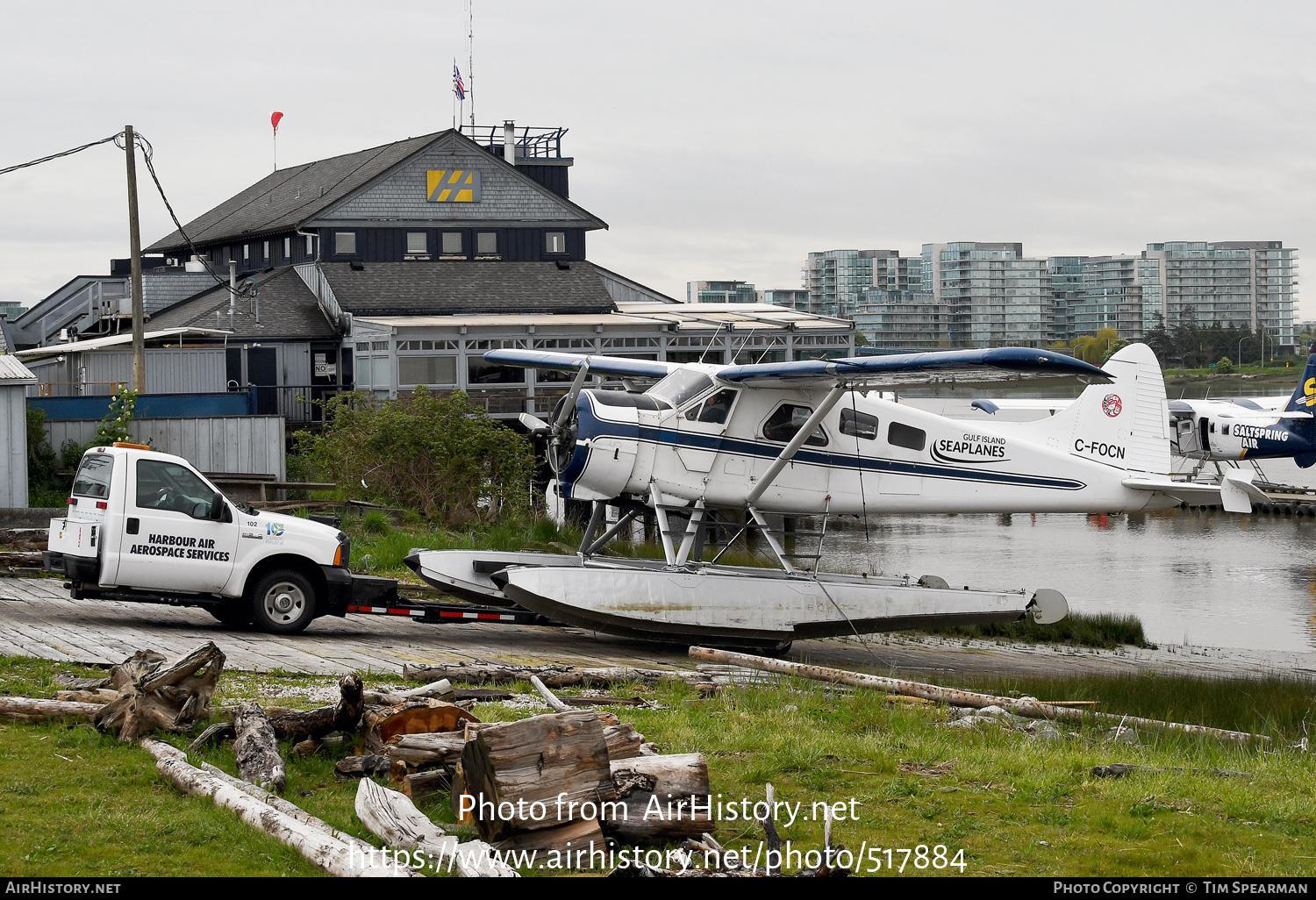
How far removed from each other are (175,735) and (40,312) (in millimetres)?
56152

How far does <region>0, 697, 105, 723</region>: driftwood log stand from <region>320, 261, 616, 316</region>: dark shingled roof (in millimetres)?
35182

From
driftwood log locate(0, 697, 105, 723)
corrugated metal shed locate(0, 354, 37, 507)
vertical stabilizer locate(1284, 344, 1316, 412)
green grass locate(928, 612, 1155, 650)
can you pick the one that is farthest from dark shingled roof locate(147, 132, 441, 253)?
driftwood log locate(0, 697, 105, 723)

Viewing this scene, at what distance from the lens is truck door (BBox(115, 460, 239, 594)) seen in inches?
511

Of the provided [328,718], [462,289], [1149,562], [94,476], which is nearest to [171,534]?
[94,476]

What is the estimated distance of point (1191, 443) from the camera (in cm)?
4416

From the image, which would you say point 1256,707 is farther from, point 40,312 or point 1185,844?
point 40,312

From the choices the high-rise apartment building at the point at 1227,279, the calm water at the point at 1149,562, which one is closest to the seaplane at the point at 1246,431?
the calm water at the point at 1149,562

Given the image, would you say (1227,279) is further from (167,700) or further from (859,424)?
(167,700)

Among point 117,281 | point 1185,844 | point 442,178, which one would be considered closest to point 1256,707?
point 1185,844

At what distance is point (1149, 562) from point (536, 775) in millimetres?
29011

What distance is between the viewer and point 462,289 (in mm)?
45688

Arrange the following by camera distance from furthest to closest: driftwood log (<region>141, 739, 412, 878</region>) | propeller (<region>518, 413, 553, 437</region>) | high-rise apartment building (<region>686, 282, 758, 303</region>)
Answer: high-rise apartment building (<region>686, 282, 758, 303</region>) < propeller (<region>518, 413, 553, 437</region>) < driftwood log (<region>141, 739, 412, 878</region>)

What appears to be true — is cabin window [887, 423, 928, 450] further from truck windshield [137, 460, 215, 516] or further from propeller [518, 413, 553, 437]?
truck windshield [137, 460, 215, 516]

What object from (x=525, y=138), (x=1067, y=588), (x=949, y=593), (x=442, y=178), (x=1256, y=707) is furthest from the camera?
(x=525, y=138)
